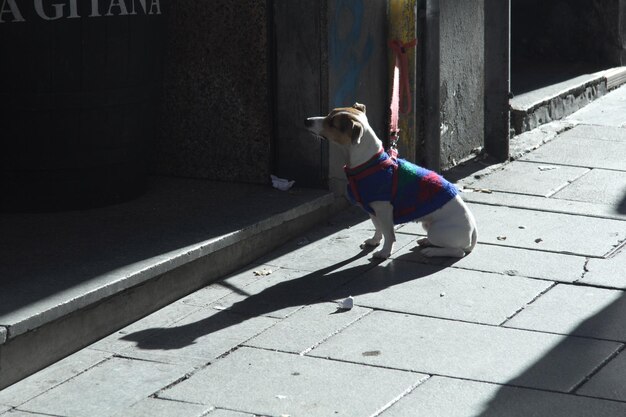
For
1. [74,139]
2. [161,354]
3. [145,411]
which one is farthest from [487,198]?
[145,411]

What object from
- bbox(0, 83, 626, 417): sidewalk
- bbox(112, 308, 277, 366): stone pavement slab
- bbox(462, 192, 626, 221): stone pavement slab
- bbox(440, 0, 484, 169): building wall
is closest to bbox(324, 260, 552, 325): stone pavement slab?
bbox(0, 83, 626, 417): sidewalk

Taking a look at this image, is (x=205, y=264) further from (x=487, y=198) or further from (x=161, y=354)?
(x=487, y=198)

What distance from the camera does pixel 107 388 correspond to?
14.7 ft

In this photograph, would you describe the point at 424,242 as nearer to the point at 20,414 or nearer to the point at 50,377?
the point at 50,377

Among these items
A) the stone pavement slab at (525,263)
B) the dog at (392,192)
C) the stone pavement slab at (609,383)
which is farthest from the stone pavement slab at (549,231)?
the stone pavement slab at (609,383)

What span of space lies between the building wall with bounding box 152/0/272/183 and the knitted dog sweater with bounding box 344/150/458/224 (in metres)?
1.18

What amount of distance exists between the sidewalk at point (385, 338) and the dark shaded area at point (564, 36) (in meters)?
5.24

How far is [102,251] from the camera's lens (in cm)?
557

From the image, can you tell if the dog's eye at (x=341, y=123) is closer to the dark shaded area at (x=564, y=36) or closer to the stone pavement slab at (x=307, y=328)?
the stone pavement slab at (x=307, y=328)

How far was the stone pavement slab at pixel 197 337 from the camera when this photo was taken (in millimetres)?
4852

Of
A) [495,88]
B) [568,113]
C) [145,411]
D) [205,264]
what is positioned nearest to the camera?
[145,411]

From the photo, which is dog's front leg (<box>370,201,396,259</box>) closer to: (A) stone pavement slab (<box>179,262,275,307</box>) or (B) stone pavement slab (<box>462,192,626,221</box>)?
(A) stone pavement slab (<box>179,262,275,307</box>)

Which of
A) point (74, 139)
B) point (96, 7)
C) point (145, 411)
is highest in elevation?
point (96, 7)

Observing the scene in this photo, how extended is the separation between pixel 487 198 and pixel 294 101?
5.20 ft
